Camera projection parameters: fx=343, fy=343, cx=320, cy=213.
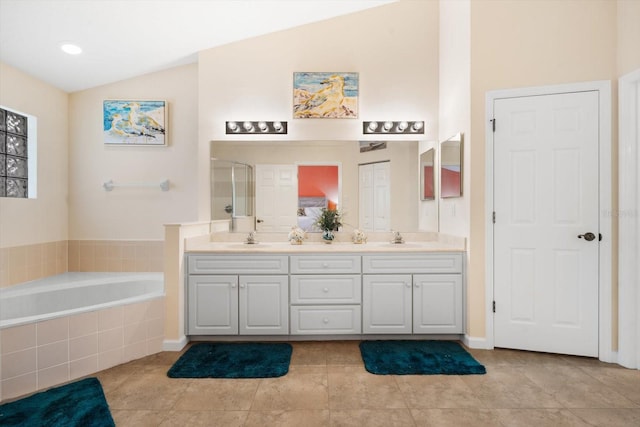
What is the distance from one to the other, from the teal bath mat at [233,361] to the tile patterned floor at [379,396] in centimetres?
7

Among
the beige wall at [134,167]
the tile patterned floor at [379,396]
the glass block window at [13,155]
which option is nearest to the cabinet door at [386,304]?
the tile patterned floor at [379,396]

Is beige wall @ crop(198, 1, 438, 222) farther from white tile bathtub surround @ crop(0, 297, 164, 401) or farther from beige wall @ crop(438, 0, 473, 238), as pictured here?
white tile bathtub surround @ crop(0, 297, 164, 401)

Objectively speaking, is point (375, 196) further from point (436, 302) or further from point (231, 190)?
point (231, 190)

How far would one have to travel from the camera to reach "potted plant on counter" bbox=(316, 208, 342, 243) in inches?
129

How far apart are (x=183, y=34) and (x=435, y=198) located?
2.76m

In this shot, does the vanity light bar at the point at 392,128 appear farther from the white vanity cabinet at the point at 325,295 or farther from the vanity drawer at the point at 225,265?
the vanity drawer at the point at 225,265

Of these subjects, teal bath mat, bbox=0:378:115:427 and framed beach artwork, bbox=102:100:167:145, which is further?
framed beach artwork, bbox=102:100:167:145

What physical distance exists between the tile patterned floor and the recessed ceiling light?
102 inches

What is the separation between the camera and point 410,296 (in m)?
2.80

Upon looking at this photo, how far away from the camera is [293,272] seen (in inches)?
110

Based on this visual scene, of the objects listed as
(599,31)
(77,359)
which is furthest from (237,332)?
(599,31)

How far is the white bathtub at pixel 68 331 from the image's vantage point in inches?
78.9

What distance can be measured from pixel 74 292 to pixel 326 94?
2.91 meters

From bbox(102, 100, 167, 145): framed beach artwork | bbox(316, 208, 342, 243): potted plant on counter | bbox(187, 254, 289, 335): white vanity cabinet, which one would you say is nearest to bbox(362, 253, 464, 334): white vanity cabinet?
bbox(316, 208, 342, 243): potted plant on counter
